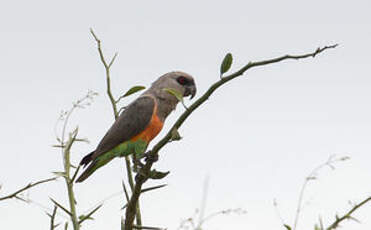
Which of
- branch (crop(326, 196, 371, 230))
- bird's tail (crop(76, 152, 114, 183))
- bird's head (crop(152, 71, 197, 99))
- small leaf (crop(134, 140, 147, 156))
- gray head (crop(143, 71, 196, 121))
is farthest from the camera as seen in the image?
bird's head (crop(152, 71, 197, 99))

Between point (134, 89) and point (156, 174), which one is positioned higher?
point (134, 89)

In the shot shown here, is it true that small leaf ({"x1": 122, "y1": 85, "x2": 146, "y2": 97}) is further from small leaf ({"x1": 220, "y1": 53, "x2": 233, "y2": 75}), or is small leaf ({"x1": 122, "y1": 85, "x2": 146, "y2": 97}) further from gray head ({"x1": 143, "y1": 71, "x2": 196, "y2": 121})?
gray head ({"x1": 143, "y1": 71, "x2": 196, "y2": 121})

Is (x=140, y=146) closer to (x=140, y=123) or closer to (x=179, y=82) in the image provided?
(x=140, y=123)

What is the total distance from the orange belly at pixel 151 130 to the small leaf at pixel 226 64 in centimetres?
378

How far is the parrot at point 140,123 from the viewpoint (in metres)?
5.31

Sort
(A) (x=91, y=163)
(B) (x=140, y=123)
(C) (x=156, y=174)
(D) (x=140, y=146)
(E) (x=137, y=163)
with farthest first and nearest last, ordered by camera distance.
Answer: (B) (x=140, y=123), (D) (x=140, y=146), (A) (x=91, y=163), (E) (x=137, y=163), (C) (x=156, y=174)

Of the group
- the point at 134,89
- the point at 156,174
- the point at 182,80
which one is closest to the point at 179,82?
the point at 182,80

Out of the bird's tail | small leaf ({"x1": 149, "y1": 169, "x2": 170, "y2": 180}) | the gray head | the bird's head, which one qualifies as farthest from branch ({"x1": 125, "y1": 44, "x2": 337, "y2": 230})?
the bird's head

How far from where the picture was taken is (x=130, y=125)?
575 cm

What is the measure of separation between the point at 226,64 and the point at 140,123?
12.6 ft

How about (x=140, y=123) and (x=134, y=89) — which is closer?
(x=134, y=89)

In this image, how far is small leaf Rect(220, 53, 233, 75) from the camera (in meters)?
1.89

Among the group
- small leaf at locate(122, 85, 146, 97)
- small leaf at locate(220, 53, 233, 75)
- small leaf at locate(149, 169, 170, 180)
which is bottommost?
small leaf at locate(149, 169, 170, 180)

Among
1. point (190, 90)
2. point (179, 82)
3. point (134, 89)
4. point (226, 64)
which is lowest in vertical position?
point (226, 64)
